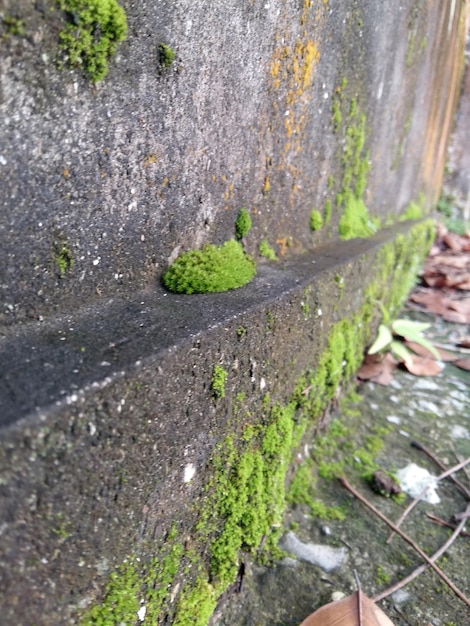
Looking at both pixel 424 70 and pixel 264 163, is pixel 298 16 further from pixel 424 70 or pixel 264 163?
pixel 424 70

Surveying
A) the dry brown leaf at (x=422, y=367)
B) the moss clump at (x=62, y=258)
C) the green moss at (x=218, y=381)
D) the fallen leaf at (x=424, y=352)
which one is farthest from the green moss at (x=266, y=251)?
the fallen leaf at (x=424, y=352)

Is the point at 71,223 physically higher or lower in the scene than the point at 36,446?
higher

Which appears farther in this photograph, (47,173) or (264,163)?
(264,163)

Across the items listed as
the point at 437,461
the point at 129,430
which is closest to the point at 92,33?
the point at 129,430

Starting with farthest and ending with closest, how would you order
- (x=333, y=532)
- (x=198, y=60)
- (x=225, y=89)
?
1. (x=333, y=532)
2. (x=225, y=89)
3. (x=198, y=60)

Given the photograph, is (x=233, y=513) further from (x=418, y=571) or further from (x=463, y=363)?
(x=463, y=363)

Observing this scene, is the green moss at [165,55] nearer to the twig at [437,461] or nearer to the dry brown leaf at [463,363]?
the twig at [437,461]

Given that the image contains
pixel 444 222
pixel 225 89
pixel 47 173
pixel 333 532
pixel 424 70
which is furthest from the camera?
pixel 444 222

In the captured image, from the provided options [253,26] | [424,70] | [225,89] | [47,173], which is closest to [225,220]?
[225,89]

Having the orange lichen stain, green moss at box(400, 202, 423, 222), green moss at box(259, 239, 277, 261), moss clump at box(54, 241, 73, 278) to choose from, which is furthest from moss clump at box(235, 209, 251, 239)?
green moss at box(400, 202, 423, 222)
